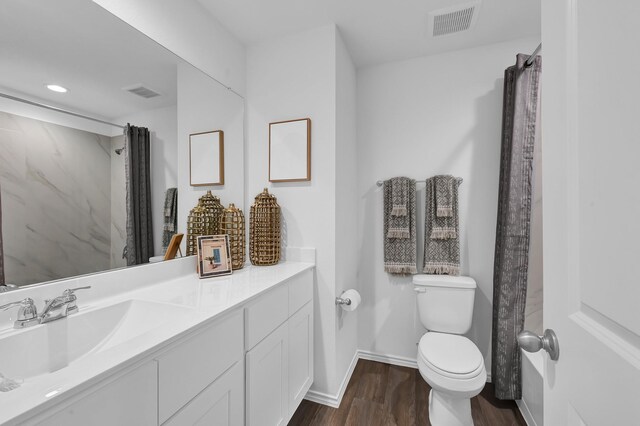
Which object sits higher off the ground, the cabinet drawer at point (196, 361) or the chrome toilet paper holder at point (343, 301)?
the cabinet drawer at point (196, 361)

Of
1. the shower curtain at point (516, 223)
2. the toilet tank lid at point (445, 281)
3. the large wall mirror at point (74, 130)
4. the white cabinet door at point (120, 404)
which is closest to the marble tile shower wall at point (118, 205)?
the large wall mirror at point (74, 130)

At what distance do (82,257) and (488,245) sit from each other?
2368 mm

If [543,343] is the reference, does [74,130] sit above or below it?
above

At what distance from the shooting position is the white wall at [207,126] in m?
1.50

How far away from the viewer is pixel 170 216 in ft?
4.71

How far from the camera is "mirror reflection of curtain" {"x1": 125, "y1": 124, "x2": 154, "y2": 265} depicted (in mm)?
1224

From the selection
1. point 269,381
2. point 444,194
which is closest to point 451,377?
point 269,381

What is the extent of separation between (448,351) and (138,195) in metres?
1.83

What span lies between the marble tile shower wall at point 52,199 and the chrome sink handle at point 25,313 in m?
0.10

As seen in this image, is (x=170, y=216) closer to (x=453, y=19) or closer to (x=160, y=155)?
(x=160, y=155)

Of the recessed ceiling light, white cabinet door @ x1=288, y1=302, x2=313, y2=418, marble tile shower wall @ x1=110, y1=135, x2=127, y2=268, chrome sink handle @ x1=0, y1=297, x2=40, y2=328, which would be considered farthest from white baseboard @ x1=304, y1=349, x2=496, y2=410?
the recessed ceiling light

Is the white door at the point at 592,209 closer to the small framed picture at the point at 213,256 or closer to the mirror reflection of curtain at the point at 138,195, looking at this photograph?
the small framed picture at the point at 213,256

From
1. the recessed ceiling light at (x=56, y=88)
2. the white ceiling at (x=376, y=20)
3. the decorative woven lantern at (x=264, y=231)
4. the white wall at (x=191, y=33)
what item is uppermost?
the white ceiling at (x=376, y=20)

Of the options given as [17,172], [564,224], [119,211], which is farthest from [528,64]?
[17,172]
